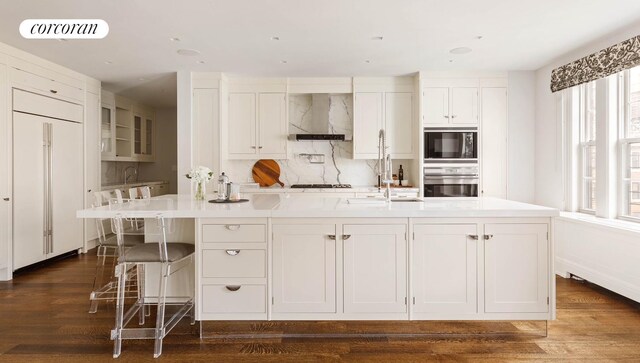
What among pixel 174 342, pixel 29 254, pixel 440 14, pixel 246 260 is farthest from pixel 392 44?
pixel 29 254

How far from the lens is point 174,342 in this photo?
2.51 meters

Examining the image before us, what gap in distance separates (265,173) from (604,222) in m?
4.21

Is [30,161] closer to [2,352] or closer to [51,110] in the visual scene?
[51,110]

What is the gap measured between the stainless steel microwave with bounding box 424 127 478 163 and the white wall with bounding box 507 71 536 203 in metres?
0.49

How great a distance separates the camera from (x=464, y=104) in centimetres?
507

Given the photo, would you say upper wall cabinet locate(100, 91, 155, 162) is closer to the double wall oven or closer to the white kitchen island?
the white kitchen island

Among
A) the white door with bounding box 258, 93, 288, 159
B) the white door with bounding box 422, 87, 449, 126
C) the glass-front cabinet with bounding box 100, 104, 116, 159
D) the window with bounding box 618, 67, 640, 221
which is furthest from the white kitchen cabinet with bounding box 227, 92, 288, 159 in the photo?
the window with bounding box 618, 67, 640, 221

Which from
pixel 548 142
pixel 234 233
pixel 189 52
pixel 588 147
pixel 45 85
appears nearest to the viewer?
pixel 234 233

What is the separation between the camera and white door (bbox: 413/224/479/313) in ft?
8.21

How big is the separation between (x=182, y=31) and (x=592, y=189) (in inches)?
184

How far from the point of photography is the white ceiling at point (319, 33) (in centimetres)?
310

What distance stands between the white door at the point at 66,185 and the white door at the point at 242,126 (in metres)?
2.03

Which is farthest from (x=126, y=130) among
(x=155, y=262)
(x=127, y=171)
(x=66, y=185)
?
(x=155, y=262)

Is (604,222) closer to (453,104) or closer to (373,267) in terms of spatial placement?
(453,104)
